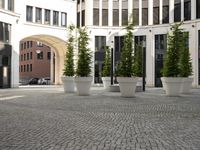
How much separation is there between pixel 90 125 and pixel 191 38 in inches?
1443

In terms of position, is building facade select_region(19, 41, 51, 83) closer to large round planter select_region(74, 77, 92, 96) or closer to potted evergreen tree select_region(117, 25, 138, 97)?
large round planter select_region(74, 77, 92, 96)

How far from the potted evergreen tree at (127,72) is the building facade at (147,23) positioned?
2186 cm

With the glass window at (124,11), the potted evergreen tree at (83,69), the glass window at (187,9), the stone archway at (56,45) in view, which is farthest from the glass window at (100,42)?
the potted evergreen tree at (83,69)

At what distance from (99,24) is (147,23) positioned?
22.6 ft

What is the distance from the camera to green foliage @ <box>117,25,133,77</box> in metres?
21.7

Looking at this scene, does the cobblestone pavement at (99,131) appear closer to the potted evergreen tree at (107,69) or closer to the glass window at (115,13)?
the potted evergreen tree at (107,69)

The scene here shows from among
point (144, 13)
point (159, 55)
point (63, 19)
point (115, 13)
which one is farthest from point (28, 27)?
point (159, 55)

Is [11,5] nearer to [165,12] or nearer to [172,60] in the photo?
[165,12]

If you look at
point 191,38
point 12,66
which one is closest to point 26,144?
point 12,66

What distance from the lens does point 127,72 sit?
21.7 metres

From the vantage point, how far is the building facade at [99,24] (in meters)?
38.4

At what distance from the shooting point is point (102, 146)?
22.4ft

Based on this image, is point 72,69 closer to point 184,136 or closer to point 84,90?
point 84,90

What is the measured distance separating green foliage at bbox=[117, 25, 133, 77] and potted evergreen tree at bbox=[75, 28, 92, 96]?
260 cm
